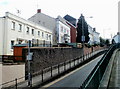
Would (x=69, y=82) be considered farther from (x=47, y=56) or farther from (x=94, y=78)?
(x=94, y=78)

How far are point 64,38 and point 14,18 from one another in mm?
23548

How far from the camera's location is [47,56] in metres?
18.7

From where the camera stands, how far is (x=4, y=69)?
512 inches

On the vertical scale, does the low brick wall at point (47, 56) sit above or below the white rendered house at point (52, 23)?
below

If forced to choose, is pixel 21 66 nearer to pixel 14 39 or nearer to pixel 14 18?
pixel 14 39

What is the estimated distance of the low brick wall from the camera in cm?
1552

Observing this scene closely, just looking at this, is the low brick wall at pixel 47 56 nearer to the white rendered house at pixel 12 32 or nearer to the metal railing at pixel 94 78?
the white rendered house at pixel 12 32

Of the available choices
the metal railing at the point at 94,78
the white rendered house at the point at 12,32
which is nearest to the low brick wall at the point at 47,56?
the white rendered house at the point at 12,32

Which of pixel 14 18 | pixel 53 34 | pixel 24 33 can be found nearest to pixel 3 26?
pixel 14 18

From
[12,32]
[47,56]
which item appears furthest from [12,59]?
[12,32]

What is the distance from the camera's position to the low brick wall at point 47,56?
15.5 meters

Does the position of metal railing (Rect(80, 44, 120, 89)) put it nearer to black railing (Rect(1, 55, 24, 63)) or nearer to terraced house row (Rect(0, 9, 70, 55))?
black railing (Rect(1, 55, 24, 63))

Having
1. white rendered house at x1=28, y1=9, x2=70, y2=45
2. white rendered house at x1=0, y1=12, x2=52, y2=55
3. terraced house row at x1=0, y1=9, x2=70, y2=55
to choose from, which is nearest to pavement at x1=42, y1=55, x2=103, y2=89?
terraced house row at x1=0, y1=9, x2=70, y2=55

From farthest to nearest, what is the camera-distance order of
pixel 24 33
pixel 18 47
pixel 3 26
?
pixel 24 33, pixel 3 26, pixel 18 47
